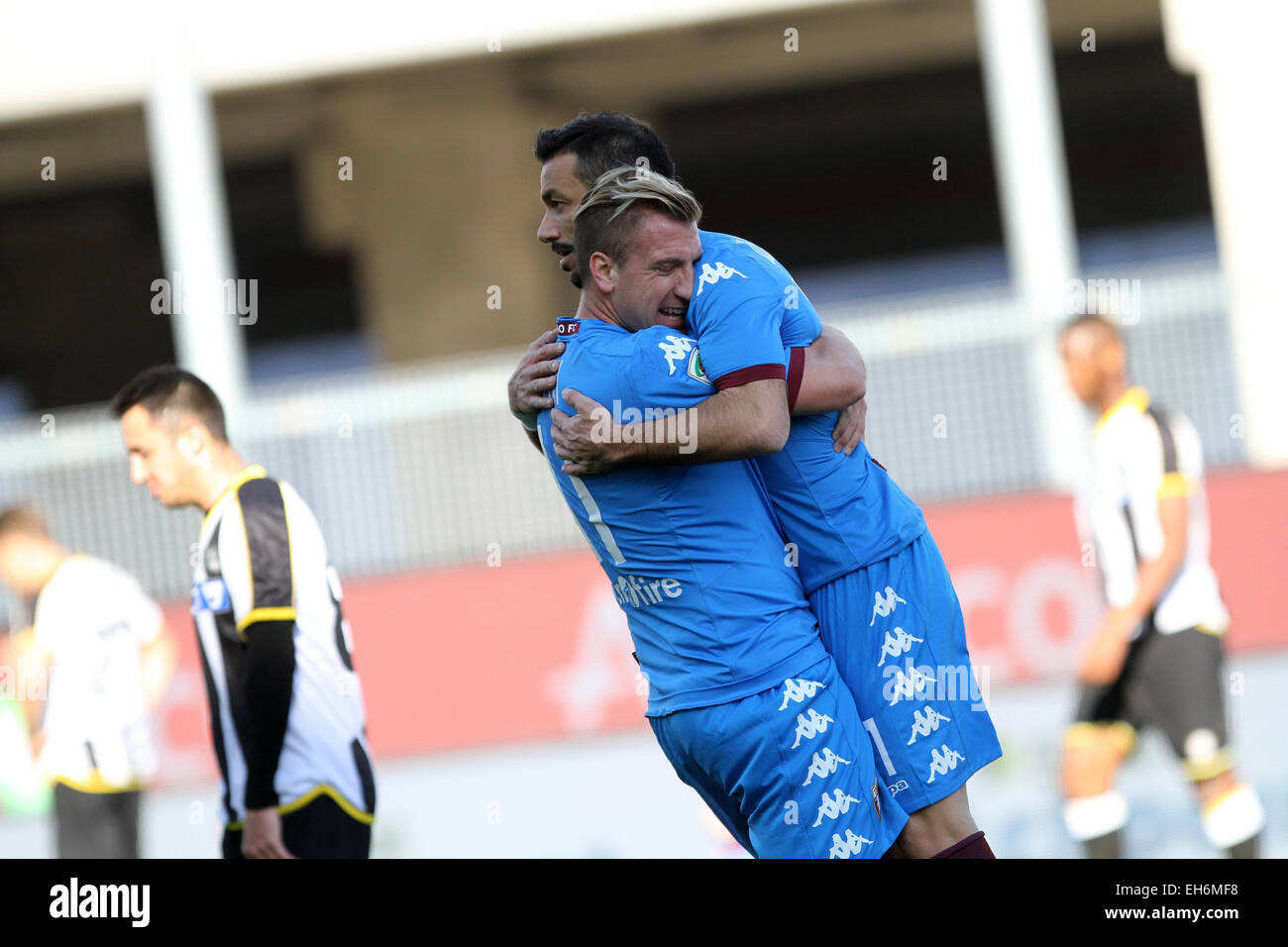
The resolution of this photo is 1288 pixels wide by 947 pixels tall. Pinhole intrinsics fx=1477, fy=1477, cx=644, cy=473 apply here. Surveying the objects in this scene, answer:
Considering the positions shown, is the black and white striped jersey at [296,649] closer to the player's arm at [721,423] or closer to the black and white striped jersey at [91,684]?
the black and white striped jersey at [91,684]

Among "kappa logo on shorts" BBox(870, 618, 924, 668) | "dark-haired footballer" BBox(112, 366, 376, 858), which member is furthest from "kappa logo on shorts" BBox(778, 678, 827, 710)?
"dark-haired footballer" BBox(112, 366, 376, 858)

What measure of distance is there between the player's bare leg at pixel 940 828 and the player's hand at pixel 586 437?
0.97 meters

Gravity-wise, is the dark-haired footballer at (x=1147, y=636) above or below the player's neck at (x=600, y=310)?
below

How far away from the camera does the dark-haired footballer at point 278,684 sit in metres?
3.92

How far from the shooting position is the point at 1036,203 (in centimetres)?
1009

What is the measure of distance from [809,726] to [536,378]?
883 mm

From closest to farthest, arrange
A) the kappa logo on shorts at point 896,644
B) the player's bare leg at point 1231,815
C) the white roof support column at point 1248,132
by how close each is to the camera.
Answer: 1. the kappa logo on shorts at point 896,644
2. the player's bare leg at point 1231,815
3. the white roof support column at point 1248,132

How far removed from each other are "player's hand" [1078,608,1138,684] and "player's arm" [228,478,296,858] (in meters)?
3.11

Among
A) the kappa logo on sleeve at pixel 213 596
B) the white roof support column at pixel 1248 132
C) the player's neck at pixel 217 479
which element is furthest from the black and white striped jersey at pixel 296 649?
the white roof support column at pixel 1248 132

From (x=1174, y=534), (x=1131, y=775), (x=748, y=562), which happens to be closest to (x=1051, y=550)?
(x=1131, y=775)

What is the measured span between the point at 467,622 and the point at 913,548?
624 centimetres

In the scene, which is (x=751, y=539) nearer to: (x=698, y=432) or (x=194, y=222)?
(x=698, y=432)

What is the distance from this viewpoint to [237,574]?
3.96 metres

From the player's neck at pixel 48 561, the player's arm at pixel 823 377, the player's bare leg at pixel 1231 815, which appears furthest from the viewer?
the player's neck at pixel 48 561
